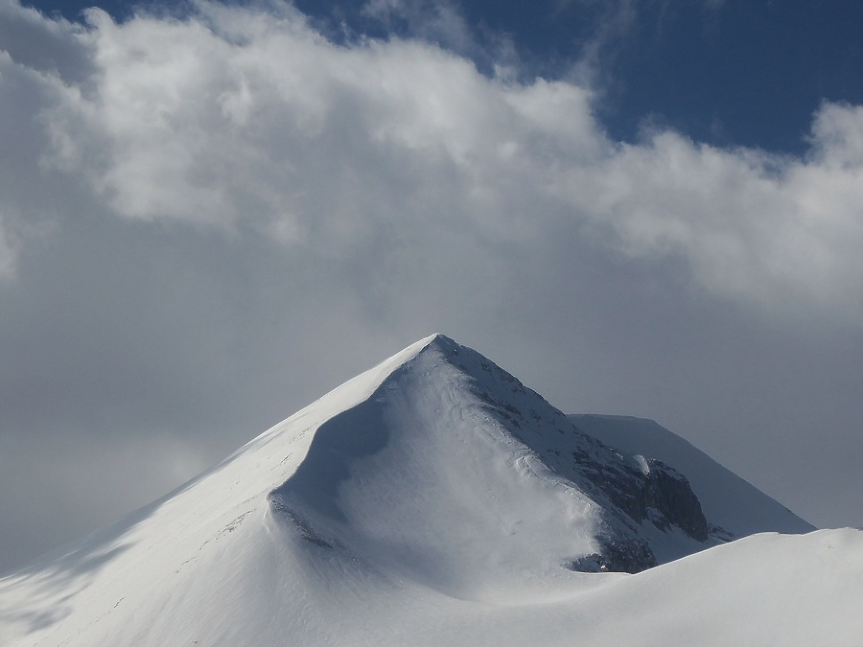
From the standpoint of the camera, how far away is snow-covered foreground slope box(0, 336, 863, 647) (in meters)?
39.0

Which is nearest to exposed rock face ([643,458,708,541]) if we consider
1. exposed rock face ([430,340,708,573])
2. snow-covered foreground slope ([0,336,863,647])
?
exposed rock face ([430,340,708,573])

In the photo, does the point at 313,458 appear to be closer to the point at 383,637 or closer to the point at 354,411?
the point at 354,411

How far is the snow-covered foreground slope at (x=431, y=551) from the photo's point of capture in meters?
39.0

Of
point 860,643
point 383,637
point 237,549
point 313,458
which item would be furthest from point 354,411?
point 860,643

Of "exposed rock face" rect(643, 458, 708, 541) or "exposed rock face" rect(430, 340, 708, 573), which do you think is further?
"exposed rock face" rect(643, 458, 708, 541)

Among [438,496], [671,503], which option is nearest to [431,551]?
[438,496]

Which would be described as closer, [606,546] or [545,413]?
[606,546]

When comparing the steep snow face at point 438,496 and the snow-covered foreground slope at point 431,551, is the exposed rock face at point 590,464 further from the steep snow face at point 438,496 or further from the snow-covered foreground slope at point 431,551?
the steep snow face at point 438,496

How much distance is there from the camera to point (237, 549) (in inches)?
1924

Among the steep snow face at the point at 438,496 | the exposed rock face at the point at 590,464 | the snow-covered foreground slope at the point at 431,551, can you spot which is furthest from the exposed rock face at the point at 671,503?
the steep snow face at the point at 438,496

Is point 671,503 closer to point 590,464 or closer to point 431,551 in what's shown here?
point 590,464

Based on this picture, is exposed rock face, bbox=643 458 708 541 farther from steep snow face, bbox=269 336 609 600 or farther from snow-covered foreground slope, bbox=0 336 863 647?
steep snow face, bbox=269 336 609 600

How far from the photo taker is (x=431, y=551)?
56.0 meters

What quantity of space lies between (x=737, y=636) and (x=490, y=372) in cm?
5094
